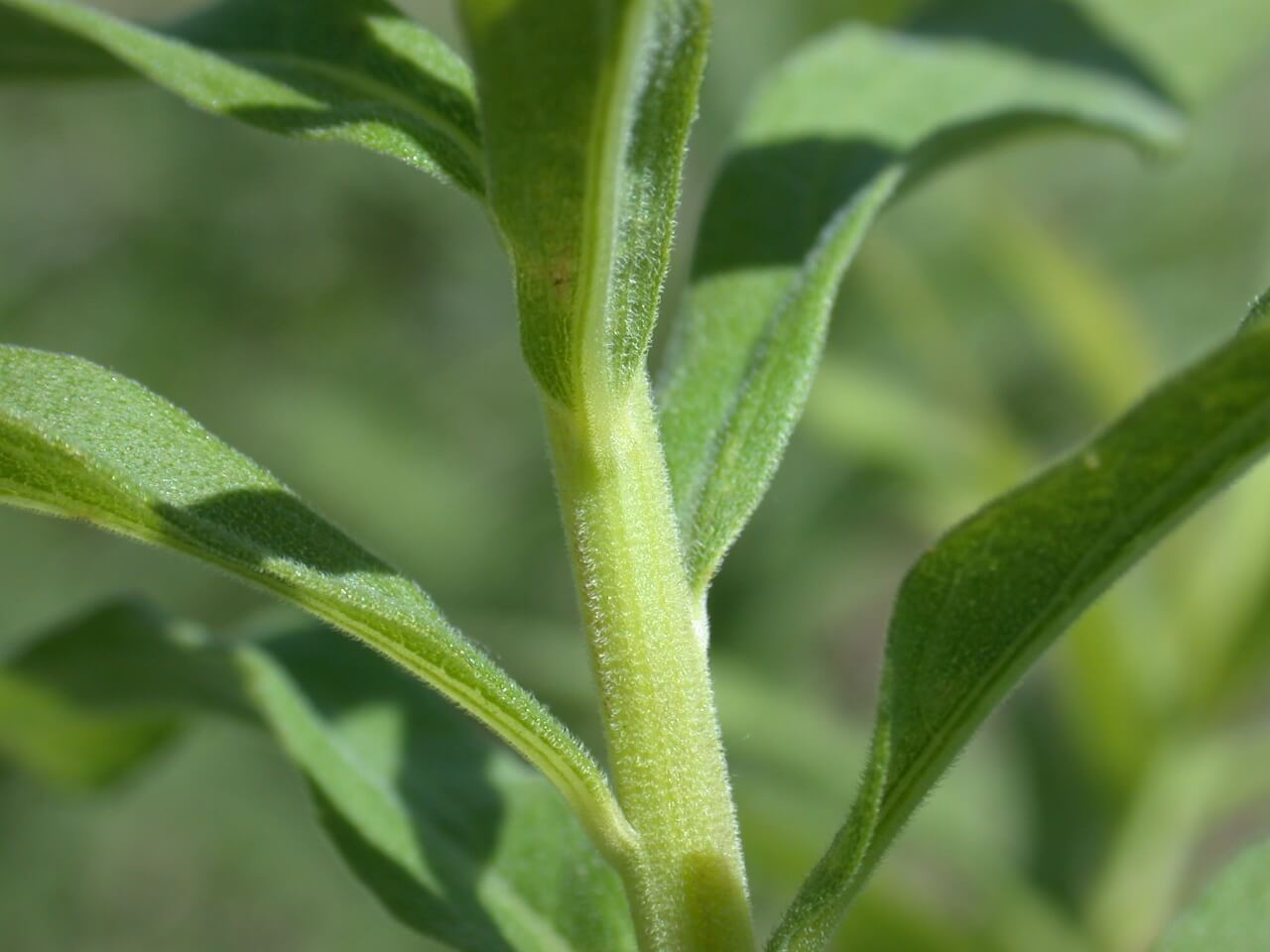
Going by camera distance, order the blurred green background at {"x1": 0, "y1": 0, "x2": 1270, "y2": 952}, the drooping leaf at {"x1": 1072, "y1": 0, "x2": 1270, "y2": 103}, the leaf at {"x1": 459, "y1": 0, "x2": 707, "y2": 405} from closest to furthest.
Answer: the leaf at {"x1": 459, "y1": 0, "x2": 707, "y2": 405} → the drooping leaf at {"x1": 1072, "y1": 0, "x2": 1270, "y2": 103} → the blurred green background at {"x1": 0, "y1": 0, "x2": 1270, "y2": 952}

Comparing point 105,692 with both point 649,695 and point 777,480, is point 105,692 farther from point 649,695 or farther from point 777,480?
point 777,480

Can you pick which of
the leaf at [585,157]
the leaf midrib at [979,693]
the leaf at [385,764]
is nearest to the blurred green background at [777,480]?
the leaf at [385,764]

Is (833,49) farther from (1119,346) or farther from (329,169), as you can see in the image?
(329,169)

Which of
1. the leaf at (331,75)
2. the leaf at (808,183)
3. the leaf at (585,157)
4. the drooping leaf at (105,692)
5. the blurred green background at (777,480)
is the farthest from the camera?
the blurred green background at (777,480)

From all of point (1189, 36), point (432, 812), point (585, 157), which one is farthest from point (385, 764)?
point (1189, 36)

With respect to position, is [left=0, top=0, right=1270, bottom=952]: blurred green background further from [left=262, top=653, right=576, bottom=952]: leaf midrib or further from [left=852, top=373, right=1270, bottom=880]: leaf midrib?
[left=852, top=373, right=1270, bottom=880]: leaf midrib

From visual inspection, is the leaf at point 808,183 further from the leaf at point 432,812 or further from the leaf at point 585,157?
the leaf at point 432,812

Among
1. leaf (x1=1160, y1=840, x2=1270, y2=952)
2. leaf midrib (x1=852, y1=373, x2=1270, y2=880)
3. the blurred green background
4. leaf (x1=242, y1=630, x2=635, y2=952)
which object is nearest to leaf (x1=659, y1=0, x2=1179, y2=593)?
leaf midrib (x1=852, y1=373, x2=1270, y2=880)
